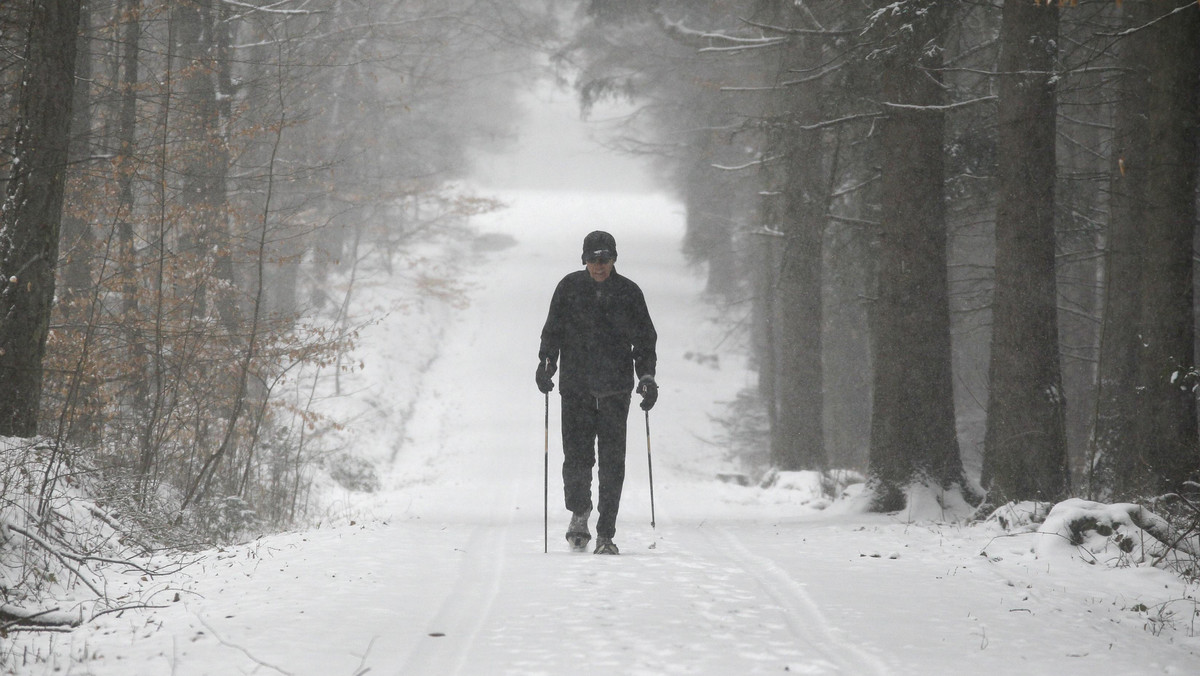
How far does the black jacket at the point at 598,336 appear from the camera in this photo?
7637mm

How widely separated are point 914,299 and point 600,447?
14.7ft

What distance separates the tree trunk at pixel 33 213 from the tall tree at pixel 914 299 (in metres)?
7.69

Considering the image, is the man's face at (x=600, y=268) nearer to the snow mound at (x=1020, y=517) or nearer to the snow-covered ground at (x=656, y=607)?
the snow-covered ground at (x=656, y=607)

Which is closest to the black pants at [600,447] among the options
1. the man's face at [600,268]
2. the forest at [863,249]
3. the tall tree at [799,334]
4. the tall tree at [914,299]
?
the man's face at [600,268]

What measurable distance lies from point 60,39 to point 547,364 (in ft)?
15.1

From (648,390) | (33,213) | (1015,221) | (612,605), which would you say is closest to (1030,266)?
(1015,221)

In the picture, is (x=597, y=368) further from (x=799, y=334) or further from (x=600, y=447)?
(x=799, y=334)

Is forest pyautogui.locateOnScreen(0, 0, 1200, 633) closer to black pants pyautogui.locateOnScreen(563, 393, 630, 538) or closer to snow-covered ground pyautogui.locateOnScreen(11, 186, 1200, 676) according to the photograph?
snow-covered ground pyautogui.locateOnScreen(11, 186, 1200, 676)

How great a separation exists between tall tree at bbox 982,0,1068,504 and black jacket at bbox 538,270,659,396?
3.99 meters

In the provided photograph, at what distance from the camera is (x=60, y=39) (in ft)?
25.0

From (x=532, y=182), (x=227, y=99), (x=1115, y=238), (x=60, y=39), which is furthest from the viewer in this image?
(x=532, y=182)

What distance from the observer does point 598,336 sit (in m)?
7.69

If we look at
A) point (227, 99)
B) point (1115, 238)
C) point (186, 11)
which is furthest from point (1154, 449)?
point (186, 11)

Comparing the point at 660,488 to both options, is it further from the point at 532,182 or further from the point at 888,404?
the point at 532,182
